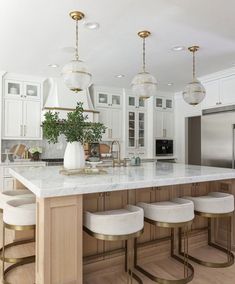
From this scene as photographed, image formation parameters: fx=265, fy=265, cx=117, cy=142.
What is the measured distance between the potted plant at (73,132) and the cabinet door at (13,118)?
3005 millimetres

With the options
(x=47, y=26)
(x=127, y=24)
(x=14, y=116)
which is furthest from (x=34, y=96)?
(x=127, y=24)

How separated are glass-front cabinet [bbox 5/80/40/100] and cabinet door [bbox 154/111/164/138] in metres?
2.99

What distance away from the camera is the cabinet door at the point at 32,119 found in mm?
5426

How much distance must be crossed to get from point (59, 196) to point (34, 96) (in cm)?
411

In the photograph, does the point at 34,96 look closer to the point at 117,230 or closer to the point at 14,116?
the point at 14,116

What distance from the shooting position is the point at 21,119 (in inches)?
212

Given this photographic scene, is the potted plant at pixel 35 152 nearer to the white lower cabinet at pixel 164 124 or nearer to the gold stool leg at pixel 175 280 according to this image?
Result: the white lower cabinet at pixel 164 124

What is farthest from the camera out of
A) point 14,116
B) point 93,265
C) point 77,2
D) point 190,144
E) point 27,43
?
point 190,144

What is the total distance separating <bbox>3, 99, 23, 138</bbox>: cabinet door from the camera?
525cm

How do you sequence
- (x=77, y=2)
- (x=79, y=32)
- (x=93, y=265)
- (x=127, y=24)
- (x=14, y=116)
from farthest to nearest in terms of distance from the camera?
(x=14, y=116)
(x=79, y=32)
(x=127, y=24)
(x=77, y=2)
(x=93, y=265)

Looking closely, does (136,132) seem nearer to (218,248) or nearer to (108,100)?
(108,100)

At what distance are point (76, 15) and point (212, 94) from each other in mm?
3347

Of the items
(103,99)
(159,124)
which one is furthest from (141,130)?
(103,99)

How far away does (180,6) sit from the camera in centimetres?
267
